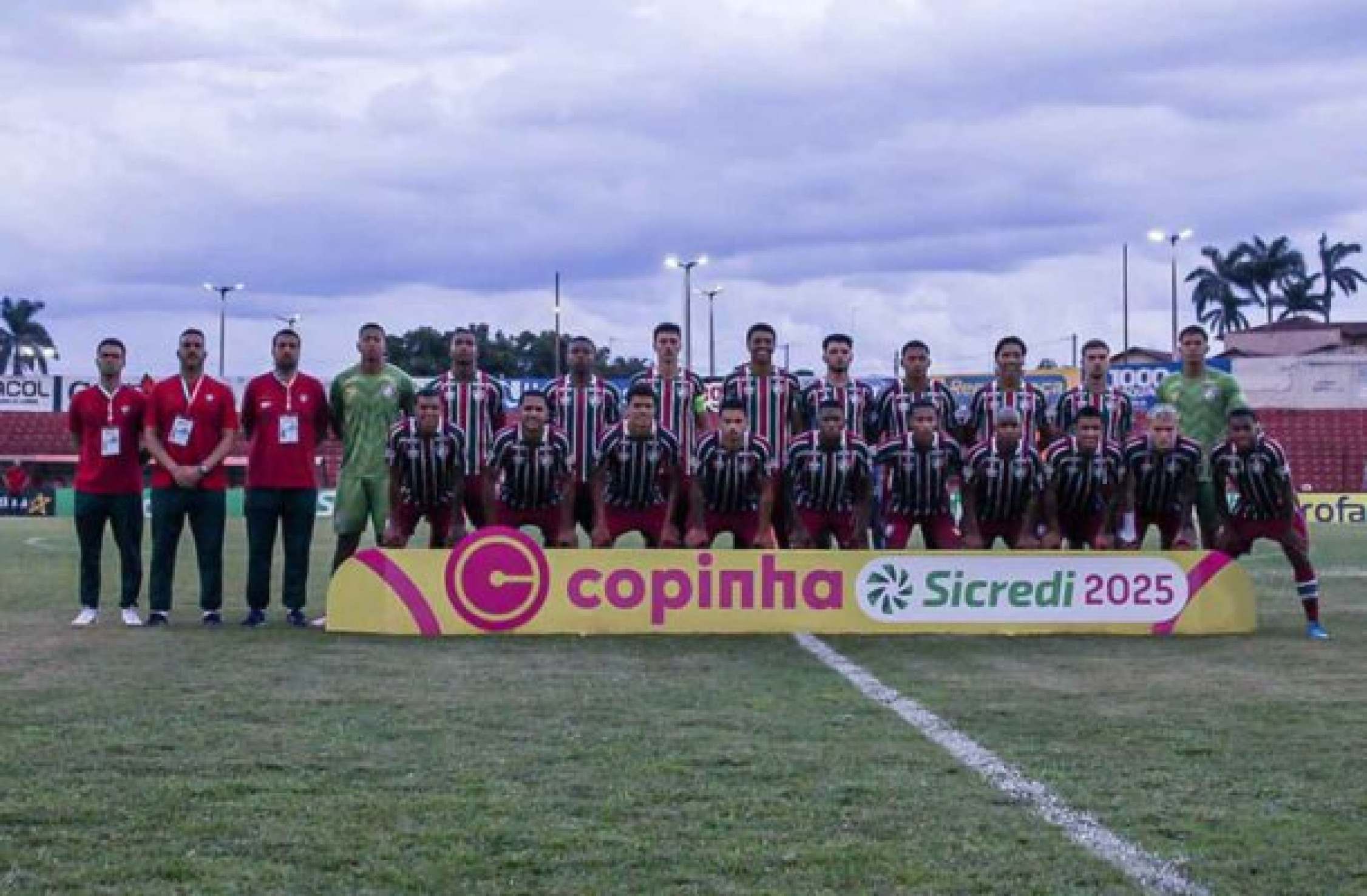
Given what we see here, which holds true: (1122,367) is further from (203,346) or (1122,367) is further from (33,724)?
(33,724)

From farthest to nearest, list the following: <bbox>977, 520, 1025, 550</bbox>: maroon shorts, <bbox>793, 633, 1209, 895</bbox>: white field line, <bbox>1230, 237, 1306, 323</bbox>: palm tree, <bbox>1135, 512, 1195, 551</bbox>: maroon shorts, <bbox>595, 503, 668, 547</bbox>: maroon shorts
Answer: <bbox>1230, 237, 1306, 323</bbox>: palm tree < <bbox>977, 520, 1025, 550</bbox>: maroon shorts < <bbox>595, 503, 668, 547</bbox>: maroon shorts < <bbox>1135, 512, 1195, 551</bbox>: maroon shorts < <bbox>793, 633, 1209, 895</bbox>: white field line

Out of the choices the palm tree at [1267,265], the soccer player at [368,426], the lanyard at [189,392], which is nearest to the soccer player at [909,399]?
the soccer player at [368,426]

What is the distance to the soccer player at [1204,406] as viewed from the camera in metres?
12.5

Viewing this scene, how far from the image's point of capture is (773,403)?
1261 cm

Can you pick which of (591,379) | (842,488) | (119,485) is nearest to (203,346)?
(119,485)

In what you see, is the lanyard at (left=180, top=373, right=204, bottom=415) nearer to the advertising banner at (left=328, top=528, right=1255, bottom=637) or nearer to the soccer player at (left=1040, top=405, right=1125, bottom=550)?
the advertising banner at (left=328, top=528, right=1255, bottom=637)

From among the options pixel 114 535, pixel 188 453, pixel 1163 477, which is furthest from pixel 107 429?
pixel 1163 477

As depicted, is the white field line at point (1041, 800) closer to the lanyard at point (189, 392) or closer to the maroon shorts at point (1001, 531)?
the maroon shorts at point (1001, 531)

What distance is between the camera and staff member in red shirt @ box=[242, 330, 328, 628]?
39.1 ft

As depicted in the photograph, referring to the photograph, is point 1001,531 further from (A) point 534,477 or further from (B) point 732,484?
(A) point 534,477

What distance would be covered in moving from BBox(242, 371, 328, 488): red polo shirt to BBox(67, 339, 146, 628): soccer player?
2.52 feet

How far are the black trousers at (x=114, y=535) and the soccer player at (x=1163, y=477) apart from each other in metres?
6.76

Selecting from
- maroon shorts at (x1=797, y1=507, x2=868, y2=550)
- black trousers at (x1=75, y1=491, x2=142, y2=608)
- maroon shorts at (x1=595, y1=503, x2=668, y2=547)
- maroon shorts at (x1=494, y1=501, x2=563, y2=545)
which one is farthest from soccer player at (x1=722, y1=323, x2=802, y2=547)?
black trousers at (x1=75, y1=491, x2=142, y2=608)

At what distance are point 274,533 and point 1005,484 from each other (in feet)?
16.4
